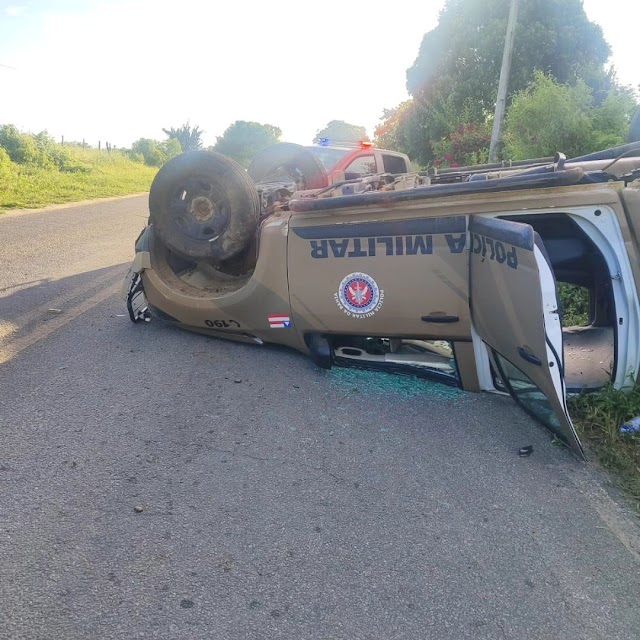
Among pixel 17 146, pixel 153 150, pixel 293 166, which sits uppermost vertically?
pixel 153 150

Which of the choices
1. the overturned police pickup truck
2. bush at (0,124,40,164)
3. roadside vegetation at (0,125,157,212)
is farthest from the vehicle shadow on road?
bush at (0,124,40,164)

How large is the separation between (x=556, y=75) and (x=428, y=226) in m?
17.7

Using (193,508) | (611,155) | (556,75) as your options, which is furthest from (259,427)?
(556,75)

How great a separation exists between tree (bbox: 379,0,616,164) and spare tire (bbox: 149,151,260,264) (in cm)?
1413

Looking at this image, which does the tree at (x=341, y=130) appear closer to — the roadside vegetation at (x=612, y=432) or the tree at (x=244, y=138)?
the tree at (x=244, y=138)

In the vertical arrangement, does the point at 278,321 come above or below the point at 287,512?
above

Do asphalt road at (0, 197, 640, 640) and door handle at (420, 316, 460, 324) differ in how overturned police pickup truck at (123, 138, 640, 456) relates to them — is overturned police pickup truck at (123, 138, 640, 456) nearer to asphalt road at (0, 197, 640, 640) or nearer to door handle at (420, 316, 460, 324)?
door handle at (420, 316, 460, 324)

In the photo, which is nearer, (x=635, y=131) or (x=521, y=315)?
(x=521, y=315)

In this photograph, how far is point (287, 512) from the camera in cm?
241

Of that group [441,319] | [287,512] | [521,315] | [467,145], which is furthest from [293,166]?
[467,145]

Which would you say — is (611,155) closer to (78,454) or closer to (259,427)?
(259,427)

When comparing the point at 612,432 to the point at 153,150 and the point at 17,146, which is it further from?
the point at 153,150

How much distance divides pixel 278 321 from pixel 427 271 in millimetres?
1202

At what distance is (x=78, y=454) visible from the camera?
9.11 feet
